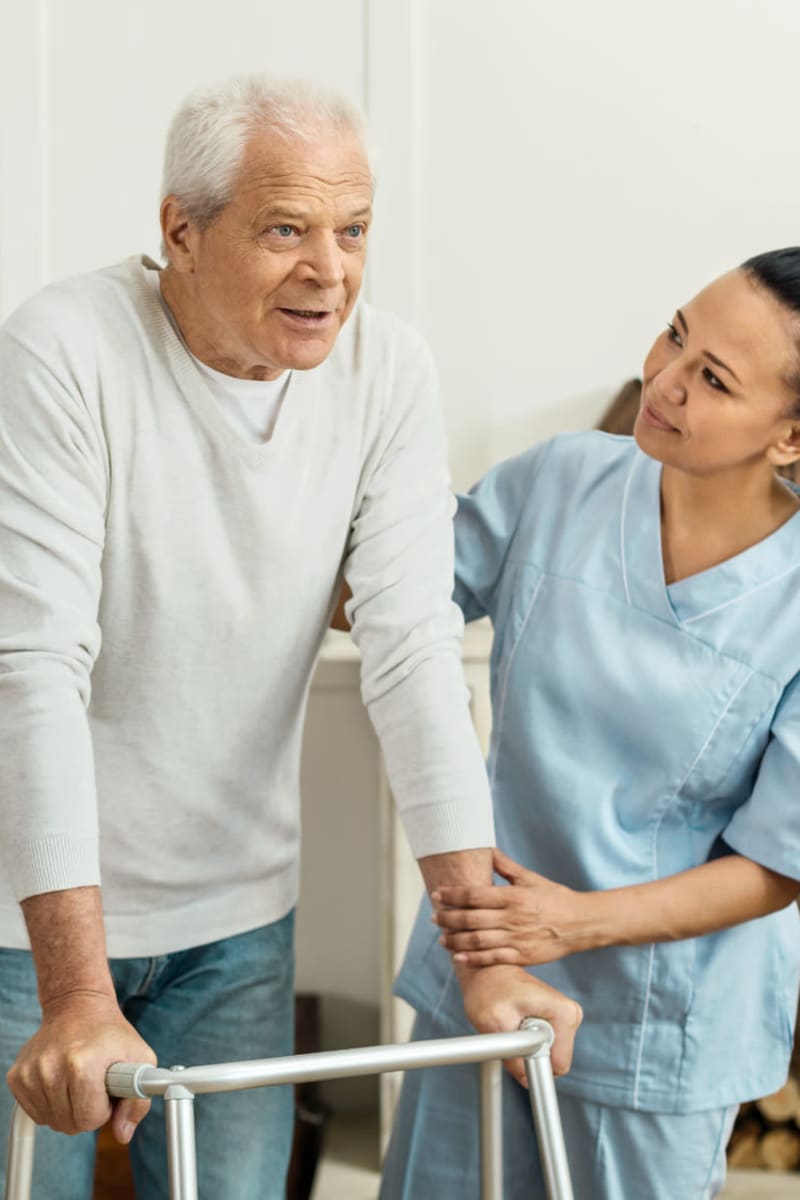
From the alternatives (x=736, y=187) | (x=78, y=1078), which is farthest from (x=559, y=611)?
(x=736, y=187)

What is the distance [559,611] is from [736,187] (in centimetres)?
133

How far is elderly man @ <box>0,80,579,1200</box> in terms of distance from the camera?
1.13 metres

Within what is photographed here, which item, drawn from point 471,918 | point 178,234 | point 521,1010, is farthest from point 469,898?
point 178,234

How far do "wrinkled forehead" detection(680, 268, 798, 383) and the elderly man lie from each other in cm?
31

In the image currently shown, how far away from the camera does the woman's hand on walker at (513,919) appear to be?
52.2 inches

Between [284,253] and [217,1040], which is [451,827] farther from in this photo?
[284,253]

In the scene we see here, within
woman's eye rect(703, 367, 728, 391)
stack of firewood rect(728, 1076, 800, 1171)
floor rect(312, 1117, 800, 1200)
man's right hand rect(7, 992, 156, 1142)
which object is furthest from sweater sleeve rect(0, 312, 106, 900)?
stack of firewood rect(728, 1076, 800, 1171)

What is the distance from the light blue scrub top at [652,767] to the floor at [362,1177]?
105cm

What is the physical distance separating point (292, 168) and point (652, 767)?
718 millimetres

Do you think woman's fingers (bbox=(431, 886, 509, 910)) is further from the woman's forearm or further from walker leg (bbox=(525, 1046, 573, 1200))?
walker leg (bbox=(525, 1046, 573, 1200))

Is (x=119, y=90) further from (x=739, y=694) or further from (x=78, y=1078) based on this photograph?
(x=78, y=1078)

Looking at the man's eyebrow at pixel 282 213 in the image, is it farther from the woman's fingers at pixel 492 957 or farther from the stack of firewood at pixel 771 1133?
the stack of firewood at pixel 771 1133

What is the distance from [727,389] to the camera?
1.40m

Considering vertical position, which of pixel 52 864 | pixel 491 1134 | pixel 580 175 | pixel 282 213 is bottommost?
pixel 491 1134
